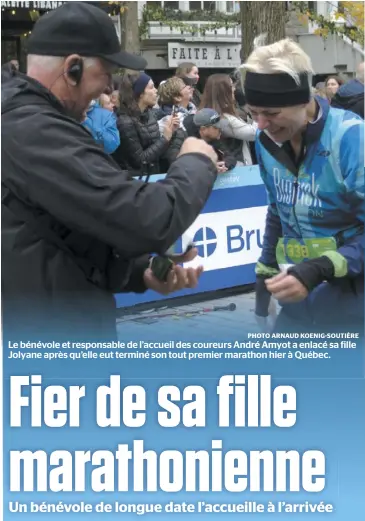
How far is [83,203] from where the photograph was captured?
7.94ft

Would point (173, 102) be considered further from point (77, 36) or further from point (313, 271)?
point (77, 36)

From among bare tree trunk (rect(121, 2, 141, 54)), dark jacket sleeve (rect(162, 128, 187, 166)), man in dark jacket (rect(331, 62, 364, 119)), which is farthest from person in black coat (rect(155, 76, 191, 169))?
man in dark jacket (rect(331, 62, 364, 119))

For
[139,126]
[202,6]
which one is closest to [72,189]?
[202,6]

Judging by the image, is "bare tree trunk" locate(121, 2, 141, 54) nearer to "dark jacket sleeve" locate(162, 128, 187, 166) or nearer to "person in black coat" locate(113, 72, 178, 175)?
"dark jacket sleeve" locate(162, 128, 187, 166)

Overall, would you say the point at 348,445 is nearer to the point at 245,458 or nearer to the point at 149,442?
the point at 245,458

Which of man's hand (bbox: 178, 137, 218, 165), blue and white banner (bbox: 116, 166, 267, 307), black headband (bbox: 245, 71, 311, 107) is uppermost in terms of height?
black headband (bbox: 245, 71, 311, 107)

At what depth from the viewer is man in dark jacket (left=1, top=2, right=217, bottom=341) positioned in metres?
2.42

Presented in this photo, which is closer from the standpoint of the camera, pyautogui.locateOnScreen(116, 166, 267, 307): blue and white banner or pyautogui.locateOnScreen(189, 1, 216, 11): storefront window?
pyautogui.locateOnScreen(189, 1, 216, 11): storefront window

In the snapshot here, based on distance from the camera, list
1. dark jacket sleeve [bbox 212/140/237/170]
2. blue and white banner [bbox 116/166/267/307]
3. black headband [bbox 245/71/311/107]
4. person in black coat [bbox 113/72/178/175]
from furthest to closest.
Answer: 1. blue and white banner [bbox 116/166/267/307]
2. dark jacket sleeve [bbox 212/140/237/170]
3. person in black coat [bbox 113/72/178/175]
4. black headband [bbox 245/71/311/107]

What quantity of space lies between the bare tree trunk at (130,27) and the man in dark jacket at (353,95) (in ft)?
2.79

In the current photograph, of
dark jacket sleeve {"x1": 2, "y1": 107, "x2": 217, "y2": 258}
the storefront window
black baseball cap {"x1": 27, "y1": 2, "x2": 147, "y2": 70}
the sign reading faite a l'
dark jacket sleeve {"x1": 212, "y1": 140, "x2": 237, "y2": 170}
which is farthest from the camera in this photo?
dark jacket sleeve {"x1": 212, "y1": 140, "x2": 237, "y2": 170}

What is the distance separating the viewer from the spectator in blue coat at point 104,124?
4.71m

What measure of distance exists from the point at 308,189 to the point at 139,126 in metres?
3.21

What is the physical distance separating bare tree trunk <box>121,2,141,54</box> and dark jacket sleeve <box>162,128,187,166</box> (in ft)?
1.85
